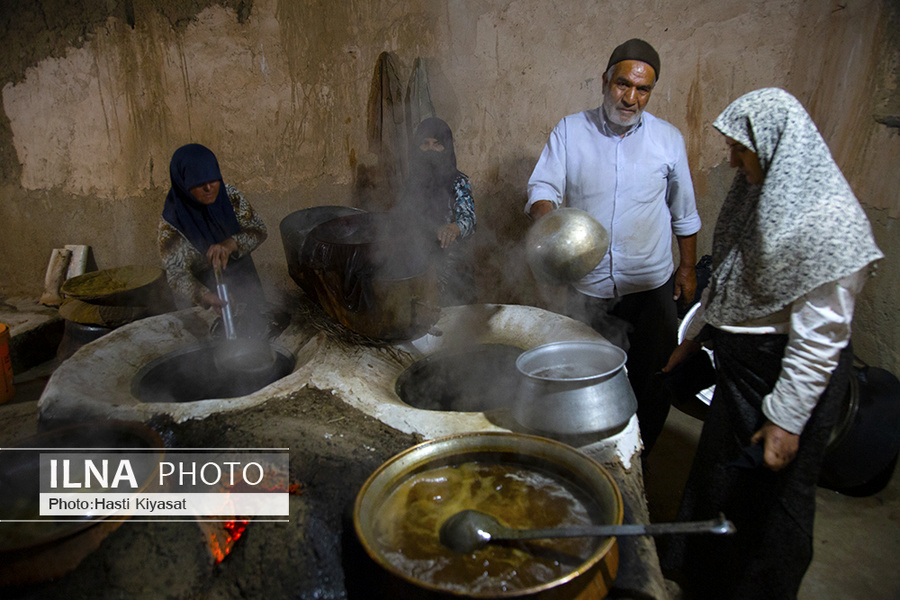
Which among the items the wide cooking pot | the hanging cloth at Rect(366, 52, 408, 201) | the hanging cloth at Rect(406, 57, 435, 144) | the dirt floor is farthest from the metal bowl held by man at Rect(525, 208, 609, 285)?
the hanging cloth at Rect(366, 52, 408, 201)

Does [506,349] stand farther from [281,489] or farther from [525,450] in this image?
[281,489]

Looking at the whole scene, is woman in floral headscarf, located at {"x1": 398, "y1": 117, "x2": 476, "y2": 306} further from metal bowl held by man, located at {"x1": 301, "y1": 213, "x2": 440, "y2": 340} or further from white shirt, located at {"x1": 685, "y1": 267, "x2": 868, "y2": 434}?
white shirt, located at {"x1": 685, "y1": 267, "x2": 868, "y2": 434}

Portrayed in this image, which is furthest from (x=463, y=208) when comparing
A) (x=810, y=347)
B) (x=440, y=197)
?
(x=810, y=347)

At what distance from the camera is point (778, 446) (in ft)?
6.24

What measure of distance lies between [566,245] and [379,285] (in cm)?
109

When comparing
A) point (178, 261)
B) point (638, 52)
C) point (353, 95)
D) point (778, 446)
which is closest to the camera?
point (778, 446)

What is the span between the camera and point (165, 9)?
5.29 metres

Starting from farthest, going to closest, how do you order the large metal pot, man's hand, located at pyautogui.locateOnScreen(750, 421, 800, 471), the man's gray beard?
the man's gray beard → man's hand, located at pyautogui.locateOnScreen(750, 421, 800, 471) → the large metal pot

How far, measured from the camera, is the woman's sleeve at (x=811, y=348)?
1716 millimetres

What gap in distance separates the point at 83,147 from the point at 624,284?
6.46 meters

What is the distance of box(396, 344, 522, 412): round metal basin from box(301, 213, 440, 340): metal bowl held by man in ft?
0.81

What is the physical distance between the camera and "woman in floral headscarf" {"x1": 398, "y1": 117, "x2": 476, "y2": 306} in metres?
4.02

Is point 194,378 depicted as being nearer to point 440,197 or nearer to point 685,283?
point 440,197

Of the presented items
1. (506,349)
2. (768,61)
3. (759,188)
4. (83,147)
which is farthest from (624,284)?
(83,147)
